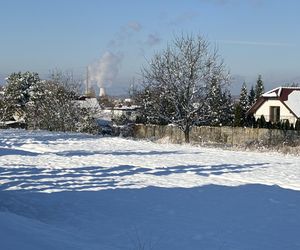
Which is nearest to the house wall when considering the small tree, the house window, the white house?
the white house

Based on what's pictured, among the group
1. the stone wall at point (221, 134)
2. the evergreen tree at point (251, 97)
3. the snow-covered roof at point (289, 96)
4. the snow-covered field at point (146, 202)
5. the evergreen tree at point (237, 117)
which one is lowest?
the snow-covered field at point (146, 202)

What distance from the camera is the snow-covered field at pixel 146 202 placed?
7.70 m

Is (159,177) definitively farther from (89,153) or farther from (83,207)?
(89,153)

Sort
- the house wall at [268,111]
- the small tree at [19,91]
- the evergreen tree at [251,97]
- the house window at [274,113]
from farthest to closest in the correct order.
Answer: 1. the evergreen tree at [251,97]
2. the small tree at [19,91]
3. the house window at [274,113]
4. the house wall at [268,111]

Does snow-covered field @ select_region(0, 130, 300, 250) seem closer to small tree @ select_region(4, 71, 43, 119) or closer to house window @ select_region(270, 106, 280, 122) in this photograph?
house window @ select_region(270, 106, 280, 122)

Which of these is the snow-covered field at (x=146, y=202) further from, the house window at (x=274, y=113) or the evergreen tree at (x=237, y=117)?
the house window at (x=274, y=113)

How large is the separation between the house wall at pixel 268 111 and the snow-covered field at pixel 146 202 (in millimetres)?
30077

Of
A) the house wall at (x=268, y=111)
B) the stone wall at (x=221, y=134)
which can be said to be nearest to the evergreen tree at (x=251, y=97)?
the house wall at (x=268, y=111)

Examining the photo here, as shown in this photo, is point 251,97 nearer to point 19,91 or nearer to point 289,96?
point 289,96

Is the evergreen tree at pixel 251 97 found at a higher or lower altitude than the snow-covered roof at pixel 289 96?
higher

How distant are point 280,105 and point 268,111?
59.2 inches

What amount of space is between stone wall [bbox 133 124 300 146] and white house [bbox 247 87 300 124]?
9.95 m

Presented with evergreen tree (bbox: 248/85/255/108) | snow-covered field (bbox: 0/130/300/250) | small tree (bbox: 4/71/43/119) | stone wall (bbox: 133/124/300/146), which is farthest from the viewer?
evergreen tree (bbox: 248/85/255/108)

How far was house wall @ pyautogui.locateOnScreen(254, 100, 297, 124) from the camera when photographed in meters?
47.7
